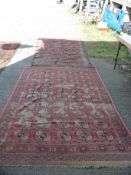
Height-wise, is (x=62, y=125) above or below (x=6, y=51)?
above

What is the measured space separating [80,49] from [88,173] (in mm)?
6389

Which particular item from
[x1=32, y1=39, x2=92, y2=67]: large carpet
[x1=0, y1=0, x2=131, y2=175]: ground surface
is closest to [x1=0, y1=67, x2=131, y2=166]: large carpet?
[x1=0, y1=0, x2=131, y2=175]: ground surface

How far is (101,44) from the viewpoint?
415 inches

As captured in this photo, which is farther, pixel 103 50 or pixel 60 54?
pixel 103 50

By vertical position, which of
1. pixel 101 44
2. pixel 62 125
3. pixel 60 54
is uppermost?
pixel 62 125

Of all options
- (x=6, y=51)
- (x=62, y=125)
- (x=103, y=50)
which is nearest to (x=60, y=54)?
(x=103, y=50)

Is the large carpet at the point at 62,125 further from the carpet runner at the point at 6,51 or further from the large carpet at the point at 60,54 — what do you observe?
the carpet runner at the point at 6,51

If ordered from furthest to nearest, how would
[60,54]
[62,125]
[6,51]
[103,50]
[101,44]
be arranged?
[101,44], [103,50], [6,51], [60,54], [62,125]

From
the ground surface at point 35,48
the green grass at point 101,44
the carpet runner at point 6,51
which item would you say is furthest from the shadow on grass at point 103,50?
the carpet runner at point 6,51

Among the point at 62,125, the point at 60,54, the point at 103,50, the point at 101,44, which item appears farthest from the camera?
the point at 101,44

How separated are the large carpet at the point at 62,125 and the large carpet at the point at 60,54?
122 cm

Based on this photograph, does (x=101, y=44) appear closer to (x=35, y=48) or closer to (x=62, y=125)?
(x=35, y=48)

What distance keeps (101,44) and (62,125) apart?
6077 mm

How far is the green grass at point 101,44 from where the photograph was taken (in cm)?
931
